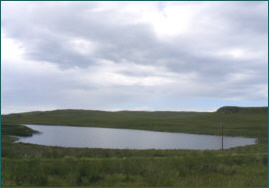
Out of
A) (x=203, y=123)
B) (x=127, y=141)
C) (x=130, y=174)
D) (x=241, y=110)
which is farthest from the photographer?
(x=241, y=110)

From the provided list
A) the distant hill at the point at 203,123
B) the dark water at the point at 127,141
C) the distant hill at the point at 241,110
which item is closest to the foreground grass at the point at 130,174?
the dark water at the point at 127,141

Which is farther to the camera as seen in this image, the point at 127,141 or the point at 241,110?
the point at 241,110

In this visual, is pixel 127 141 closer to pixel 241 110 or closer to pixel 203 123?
pixel 203 123

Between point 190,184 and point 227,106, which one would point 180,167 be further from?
point 227,106

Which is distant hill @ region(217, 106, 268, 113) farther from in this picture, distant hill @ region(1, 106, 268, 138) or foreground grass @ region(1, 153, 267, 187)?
foreground grass @ region(1, 153, 267, 187)

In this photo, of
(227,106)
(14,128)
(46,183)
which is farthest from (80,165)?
(227,106)

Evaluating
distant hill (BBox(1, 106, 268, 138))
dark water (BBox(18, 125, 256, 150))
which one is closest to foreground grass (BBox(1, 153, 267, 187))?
dark water (BBox(18, 125, 256, 150))

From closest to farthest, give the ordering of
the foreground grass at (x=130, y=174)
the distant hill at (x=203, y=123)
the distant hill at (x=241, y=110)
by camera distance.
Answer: the foreground grass at (x=130, y=174)
the distant hill at (x=203, y=123)
the distant hill at (x=241, y=110)

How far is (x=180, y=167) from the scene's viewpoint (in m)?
14.2

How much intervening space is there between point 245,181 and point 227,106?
7358 inches

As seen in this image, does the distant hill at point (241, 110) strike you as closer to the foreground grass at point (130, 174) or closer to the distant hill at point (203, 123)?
the distant hill at point (203, 123)

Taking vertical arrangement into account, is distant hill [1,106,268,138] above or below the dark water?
above

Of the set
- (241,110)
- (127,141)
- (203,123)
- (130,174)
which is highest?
(241,110)

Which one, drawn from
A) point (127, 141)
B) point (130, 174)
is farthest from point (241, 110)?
point (130, 174)
